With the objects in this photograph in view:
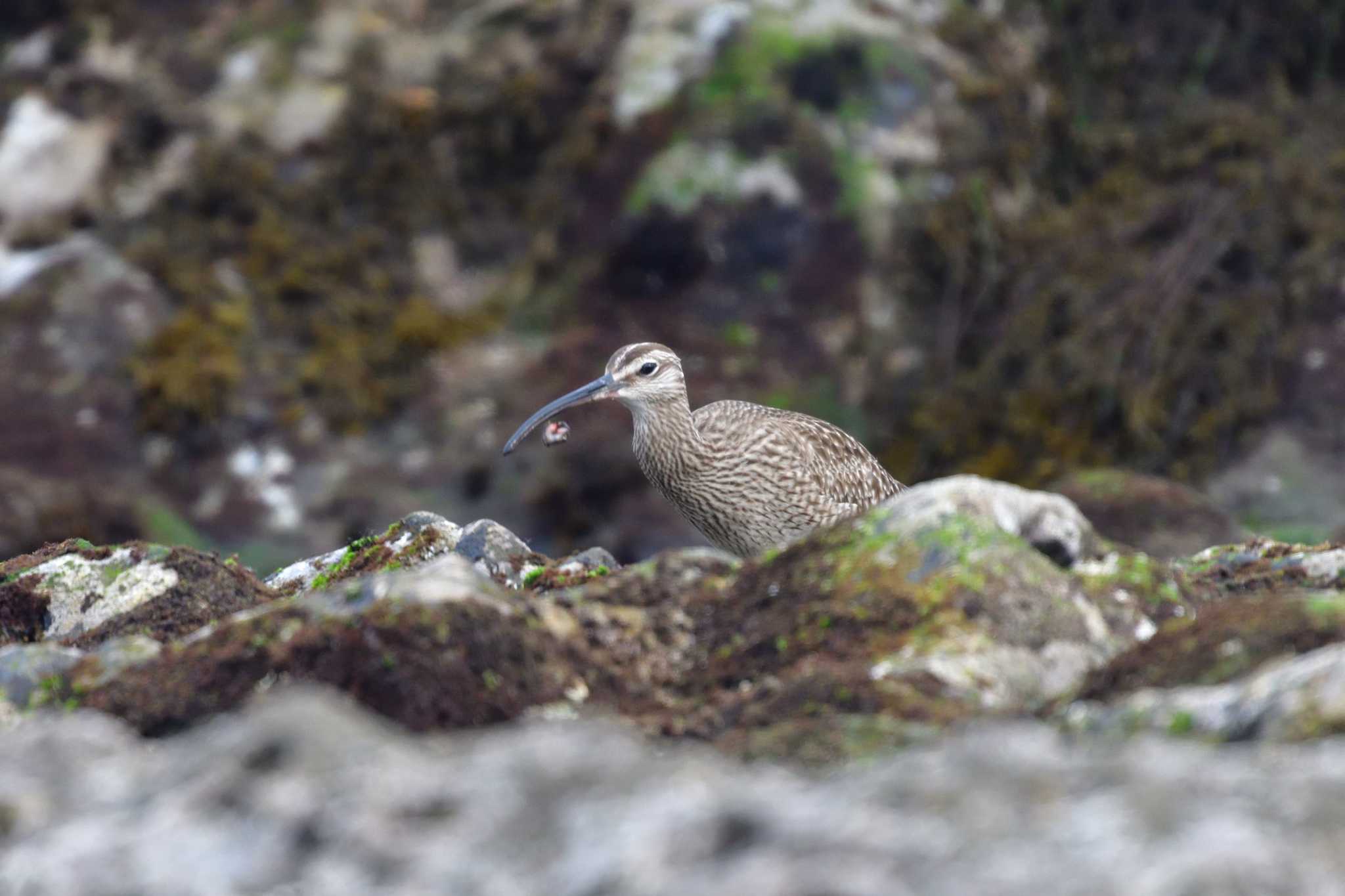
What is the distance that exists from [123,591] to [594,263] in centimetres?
739

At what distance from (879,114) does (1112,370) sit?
108 inches

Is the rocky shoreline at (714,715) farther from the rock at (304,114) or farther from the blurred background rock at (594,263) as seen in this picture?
the rock at (304,114)

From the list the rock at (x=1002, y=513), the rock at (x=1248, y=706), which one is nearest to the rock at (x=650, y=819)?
the rock at (x=1248, y=706)

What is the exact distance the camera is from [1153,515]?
418 inches

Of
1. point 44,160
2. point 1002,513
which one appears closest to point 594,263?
point 44,160

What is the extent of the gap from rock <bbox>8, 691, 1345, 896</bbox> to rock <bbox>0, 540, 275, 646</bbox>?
2425mm

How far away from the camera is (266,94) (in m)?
14.4

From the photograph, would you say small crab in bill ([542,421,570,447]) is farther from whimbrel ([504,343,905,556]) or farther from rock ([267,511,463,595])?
rock ([267,511,463,595])

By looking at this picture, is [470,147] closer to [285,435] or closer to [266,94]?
[266,94]

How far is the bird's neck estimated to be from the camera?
31.9ft

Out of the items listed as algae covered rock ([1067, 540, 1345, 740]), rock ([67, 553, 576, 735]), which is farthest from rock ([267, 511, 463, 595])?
algae covered rock ([1067, 540, 1345, 740])

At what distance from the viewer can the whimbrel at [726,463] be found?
9.67 metres

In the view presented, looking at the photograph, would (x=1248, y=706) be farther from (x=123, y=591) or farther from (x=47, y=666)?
(x=123, y=591)

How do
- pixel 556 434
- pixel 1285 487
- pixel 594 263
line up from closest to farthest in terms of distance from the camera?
pixel 556 434, pixel 1285 487, pixel 594 263
